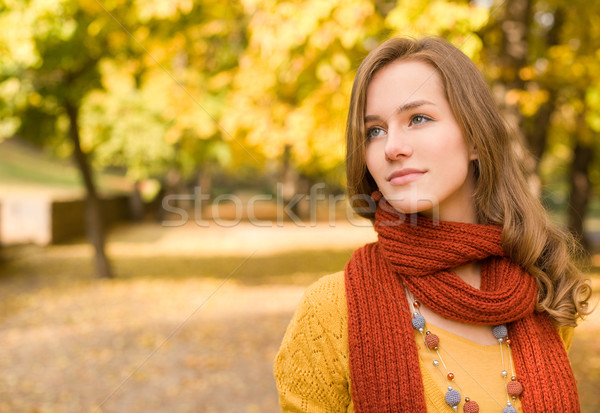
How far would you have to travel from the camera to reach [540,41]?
7.74m

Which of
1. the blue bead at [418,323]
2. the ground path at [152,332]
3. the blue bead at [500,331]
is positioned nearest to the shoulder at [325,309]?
the blue bead at [418,323]

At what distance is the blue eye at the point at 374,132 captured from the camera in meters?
1.51

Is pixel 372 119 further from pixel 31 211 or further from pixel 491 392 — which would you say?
pixel 31 211

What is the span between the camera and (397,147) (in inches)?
55.2

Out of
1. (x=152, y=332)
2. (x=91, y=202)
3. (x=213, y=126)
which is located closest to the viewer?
(x=152, y=332)

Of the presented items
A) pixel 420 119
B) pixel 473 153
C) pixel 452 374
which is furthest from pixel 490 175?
pixel 452 374

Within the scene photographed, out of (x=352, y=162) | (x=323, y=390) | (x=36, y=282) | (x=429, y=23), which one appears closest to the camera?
(x=323, y=390)

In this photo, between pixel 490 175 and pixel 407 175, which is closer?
pixel 407 175

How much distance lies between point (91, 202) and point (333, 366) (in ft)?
33.7

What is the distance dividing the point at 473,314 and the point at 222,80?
25.6 feet

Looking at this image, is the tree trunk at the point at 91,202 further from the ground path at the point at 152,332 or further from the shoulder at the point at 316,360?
the shoulder at the point at 316,360

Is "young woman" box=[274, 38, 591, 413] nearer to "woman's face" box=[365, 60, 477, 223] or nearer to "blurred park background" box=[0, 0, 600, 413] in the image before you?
"woman's face" box=[365, 60, 477, 223]

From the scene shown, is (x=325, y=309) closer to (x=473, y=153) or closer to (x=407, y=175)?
(x=407, y=175)

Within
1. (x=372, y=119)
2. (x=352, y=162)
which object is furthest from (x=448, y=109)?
(x=352, y=162)
